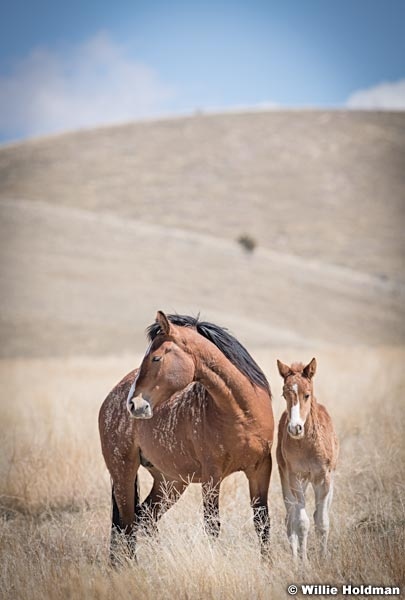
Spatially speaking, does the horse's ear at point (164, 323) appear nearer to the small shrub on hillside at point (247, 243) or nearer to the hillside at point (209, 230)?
the hillside at point (209, 230)

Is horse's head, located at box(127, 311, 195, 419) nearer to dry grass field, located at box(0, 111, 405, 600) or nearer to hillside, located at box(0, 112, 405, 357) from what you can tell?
dry grass field, located at box(0, 111, 405, 600)

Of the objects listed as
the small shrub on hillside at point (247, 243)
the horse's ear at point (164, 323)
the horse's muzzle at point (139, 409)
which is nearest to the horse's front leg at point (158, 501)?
the horse's muzzle at point (139, 409)

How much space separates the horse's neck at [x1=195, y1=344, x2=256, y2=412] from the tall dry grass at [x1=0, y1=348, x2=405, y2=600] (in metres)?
1.00

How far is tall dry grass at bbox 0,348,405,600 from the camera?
5.23 metres

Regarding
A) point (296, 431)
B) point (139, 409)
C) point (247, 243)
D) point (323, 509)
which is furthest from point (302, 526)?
point (247, 243)

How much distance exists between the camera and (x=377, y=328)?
34500 mm

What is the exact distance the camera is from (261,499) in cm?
568

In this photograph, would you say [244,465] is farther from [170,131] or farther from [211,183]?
[170,131]

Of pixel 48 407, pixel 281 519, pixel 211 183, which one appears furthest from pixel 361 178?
pixel 281 519

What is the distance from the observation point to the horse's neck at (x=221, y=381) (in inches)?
220

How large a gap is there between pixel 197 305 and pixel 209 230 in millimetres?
17114

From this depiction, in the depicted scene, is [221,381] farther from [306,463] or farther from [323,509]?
[323,509]

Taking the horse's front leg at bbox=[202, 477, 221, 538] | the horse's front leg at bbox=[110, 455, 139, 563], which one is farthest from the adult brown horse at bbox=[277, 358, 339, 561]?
the horse's front leg at bbox=[110, 455, 139, 563]

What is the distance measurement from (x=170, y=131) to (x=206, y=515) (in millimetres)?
71882
